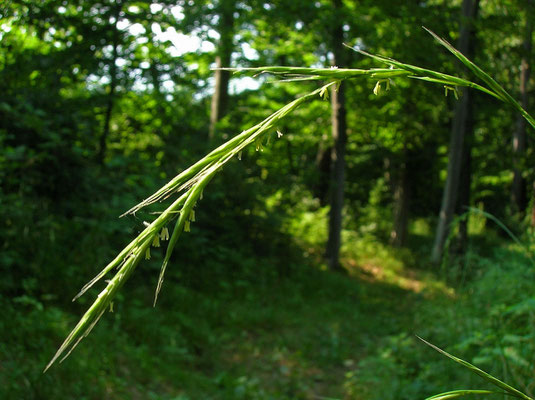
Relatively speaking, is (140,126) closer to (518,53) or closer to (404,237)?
(518,53)

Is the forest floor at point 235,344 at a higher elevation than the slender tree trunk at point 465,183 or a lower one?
lower

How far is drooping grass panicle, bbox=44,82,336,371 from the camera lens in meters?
Answer: 0.62

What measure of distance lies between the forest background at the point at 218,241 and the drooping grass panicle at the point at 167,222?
217mm

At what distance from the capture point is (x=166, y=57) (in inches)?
297

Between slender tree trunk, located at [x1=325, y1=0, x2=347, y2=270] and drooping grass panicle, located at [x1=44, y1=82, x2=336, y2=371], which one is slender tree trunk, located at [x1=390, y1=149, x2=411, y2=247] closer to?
slender tree trunk, located at [x1=325, y1=0, x2=347, y2=270]

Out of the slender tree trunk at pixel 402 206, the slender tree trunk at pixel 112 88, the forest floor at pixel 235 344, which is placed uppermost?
the slender tree trunk at pixel 112 88

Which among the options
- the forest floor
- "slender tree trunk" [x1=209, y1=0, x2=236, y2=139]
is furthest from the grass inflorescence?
"slender tree trunk" [x1=209, y1=0, x2=236, y2=139]

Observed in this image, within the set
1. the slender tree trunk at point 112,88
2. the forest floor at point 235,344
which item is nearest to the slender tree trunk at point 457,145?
the forest floor at point 235,344

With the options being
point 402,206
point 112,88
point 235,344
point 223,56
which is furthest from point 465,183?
point 112,88

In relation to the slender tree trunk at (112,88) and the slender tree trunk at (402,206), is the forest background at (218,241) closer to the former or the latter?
the slender tree trunk at (112,88)

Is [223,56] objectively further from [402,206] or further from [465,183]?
[402,206]

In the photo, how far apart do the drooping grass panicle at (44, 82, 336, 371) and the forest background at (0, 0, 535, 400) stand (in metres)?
0.22

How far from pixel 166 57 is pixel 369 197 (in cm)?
1394

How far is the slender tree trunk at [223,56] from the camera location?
8.22 metres
